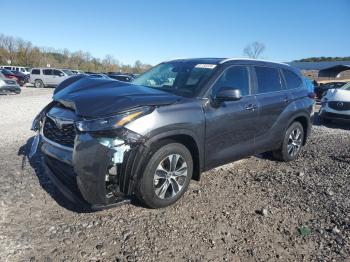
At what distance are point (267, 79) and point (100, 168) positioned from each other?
331 centimetres

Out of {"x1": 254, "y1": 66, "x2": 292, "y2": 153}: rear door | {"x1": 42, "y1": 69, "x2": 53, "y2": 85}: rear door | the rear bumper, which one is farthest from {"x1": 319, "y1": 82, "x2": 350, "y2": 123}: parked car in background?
{"x1": 42, "y1": 69, "x2": 53, "y2": 85}: rear door

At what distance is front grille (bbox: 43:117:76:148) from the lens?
12.0 feet

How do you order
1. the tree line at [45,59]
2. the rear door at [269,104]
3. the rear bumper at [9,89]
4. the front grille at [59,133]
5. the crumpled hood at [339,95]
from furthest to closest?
the tree line at [45,59] → the rear bumper at [9,89] → the crumpled hood at [339,95] → the rear door at [269,104] → the front grille at [59,133]

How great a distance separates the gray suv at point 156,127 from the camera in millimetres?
3426

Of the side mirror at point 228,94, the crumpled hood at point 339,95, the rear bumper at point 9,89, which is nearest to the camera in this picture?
the side mirror at point 228,94

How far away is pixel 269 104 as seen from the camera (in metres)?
5.30

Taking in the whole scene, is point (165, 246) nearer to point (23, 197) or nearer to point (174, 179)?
point (174, 179)

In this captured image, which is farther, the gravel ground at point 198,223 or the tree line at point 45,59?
the tree line at point 45,59

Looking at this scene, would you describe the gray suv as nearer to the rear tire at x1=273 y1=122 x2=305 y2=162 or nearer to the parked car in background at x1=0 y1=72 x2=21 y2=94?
the rear tire at x1=273 y1=122 x2=305 y2=162

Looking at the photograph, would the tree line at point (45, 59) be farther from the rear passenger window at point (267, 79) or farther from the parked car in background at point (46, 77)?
the rear passenger window at point (267, 79)

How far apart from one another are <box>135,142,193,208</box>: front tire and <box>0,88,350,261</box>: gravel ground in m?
0.17

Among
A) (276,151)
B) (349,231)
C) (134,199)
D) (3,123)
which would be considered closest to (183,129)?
(134,199)

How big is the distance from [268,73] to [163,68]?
1738mm

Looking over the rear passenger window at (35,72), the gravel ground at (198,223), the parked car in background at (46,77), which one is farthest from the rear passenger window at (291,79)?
the rear passenger window at (35,72)
